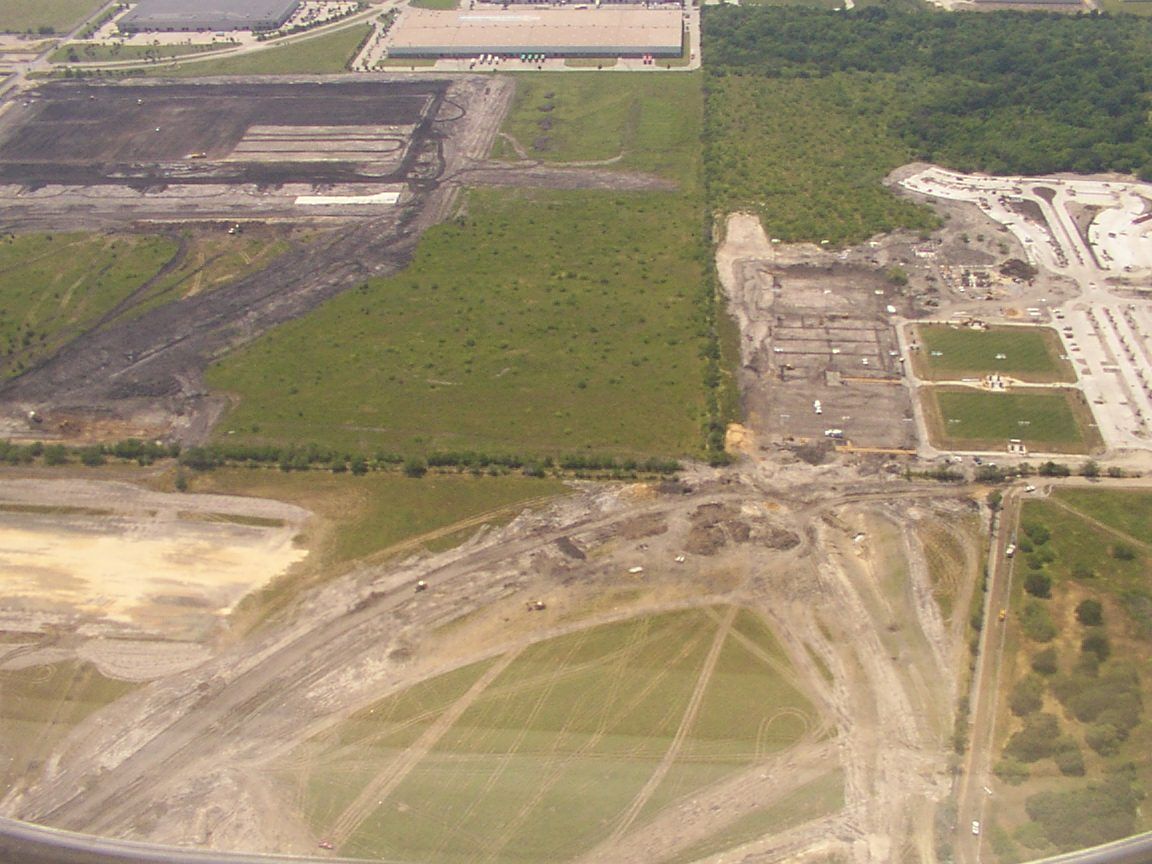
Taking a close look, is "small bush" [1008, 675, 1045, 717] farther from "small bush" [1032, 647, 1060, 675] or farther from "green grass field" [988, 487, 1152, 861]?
"small bush" [1032, 647, 1060, 675]

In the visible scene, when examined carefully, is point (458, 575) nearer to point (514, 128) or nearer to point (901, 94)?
point (514, 128)

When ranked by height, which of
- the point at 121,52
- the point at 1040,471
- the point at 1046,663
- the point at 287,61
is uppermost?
the point at 121,52

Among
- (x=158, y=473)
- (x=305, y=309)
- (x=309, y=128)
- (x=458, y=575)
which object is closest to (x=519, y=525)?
(x=458, y=575)

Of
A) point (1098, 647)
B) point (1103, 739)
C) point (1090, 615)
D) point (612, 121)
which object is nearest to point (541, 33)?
point (612, 121)

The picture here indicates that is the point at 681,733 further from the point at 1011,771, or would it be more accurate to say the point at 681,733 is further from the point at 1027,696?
the point at 1027,696

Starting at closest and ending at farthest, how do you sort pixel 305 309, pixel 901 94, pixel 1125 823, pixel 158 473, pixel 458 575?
pixel 1125 823 → pixel 458 575 → pixel 158 473 → pixel 305 309 → pixel 901 94

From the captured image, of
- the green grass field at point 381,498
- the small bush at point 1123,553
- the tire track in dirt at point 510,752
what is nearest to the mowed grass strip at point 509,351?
the green grass field at point 381,498

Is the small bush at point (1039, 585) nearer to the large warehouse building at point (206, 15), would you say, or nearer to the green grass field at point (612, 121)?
the green grass field at point (612, 121)
